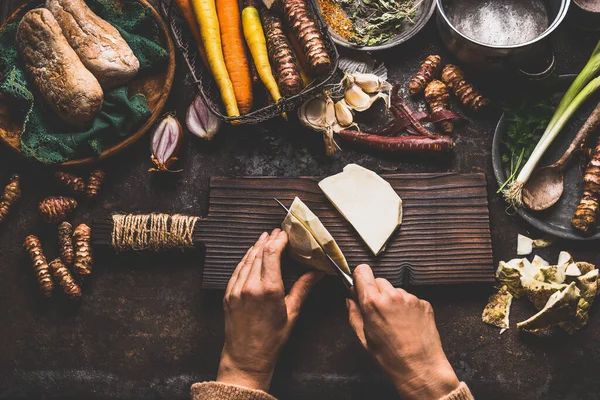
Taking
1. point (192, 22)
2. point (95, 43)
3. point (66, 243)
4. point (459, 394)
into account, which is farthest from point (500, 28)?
point (66, 243)

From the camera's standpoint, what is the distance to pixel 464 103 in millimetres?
2416

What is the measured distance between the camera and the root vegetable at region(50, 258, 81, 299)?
7.84 feet

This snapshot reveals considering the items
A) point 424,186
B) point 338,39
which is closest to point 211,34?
point 338,39

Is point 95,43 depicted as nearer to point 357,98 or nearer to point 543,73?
point 357,98

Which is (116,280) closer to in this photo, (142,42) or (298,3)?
(142,42)

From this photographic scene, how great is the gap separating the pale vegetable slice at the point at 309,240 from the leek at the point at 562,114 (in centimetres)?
72

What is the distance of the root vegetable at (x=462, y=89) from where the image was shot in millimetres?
2396

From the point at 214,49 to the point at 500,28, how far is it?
1.14 metres

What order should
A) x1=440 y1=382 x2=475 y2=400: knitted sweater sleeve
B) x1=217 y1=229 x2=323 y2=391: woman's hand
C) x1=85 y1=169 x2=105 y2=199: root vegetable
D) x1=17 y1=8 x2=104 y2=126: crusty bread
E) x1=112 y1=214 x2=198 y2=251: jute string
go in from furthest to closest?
x1=85 y1=169 x2=105 y2=199: root vegetable → x1=112 y1=214 x2=198 y2=251: jute string → x1=17 y1=8 x2=104 y2=126: crusty bread → x1=217 y1=229 x2=323 y2=391: woman's hand → x1=440 y1=382 x2=475 y2=400: knitted sweater sleeve

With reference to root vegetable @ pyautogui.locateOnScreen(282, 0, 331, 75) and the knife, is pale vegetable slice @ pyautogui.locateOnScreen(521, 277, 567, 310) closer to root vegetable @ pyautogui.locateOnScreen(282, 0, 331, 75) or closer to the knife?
the knife

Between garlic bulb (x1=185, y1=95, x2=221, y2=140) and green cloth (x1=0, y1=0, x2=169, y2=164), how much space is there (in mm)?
182

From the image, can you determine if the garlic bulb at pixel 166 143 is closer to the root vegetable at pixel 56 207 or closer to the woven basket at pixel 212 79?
the woven basket at pixel 212 79

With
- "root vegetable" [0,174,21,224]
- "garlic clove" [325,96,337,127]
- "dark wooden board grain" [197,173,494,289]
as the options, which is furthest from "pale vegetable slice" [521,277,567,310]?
"root vegetable" [0,174,21,224]

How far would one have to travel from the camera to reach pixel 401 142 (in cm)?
238
